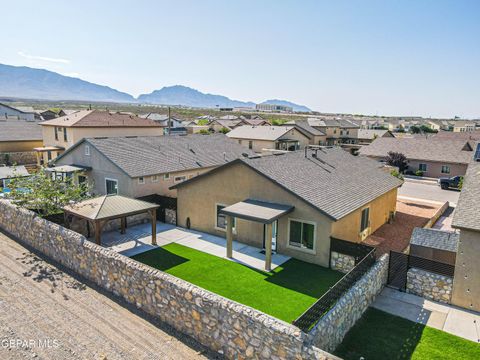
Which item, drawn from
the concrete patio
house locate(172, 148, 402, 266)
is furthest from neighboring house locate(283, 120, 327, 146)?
the concrete patio

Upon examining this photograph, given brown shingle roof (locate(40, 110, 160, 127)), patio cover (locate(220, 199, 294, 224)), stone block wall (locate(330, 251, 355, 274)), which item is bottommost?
stone block wall (locate(330, 251, 355, 274))

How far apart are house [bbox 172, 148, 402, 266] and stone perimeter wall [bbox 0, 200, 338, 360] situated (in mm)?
5577

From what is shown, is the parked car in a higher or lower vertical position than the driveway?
higher

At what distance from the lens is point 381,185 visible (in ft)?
73.6

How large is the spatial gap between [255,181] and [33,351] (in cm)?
1171

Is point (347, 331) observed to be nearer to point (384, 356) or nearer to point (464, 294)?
point (384, 356)

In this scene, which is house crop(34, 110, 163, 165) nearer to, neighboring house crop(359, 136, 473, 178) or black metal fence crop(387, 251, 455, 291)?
neighboring house crop(359, 136, 473, 178)

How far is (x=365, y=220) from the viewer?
19.9 m

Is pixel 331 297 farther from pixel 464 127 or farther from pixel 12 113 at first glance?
pixel 464 127

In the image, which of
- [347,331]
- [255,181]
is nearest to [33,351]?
A: [347,331]

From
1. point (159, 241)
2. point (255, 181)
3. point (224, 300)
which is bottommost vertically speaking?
point (159, 241)

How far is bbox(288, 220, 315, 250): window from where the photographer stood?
16.6 metres

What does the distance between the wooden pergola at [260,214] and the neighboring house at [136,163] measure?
999 centimetres

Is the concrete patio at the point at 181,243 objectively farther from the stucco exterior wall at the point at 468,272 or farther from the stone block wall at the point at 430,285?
the stucco exterior wall at the point at 468,272
